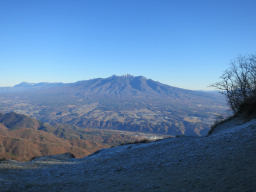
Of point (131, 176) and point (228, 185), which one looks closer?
point (228, 185)

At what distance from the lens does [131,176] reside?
7.79 m

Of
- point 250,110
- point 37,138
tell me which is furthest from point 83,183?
point 37,138

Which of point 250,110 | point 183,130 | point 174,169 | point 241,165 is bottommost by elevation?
point 183,130

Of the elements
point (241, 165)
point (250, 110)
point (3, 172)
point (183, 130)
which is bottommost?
point (183, 130)

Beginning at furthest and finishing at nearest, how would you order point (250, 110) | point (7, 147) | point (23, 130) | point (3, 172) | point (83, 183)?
point (23, 130)
point (7, 147)
point (250, 110)
point (3, 172)
point (83, 183)

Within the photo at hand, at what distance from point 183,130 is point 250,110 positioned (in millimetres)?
183137

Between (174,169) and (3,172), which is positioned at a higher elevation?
(174,169)

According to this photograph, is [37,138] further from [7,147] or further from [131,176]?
[131,176]

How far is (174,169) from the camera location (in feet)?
25.6

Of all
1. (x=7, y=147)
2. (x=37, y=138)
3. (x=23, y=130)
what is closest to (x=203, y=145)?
(x=7, y=147)

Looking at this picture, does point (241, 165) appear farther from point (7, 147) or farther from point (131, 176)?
point (7, 147)

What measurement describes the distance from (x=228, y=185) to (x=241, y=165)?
65.2 inches

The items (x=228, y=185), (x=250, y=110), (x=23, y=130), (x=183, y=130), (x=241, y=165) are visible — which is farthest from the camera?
(x=183, y=130)

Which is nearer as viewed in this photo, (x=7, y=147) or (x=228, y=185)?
(x=228, y=185)
